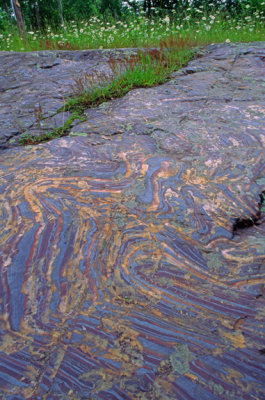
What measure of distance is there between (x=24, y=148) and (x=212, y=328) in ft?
6.14

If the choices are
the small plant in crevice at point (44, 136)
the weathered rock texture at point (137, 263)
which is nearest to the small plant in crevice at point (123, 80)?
the small plant in crevice at point (44, 136)

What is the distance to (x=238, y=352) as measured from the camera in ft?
3.56

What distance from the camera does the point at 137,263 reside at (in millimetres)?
1429

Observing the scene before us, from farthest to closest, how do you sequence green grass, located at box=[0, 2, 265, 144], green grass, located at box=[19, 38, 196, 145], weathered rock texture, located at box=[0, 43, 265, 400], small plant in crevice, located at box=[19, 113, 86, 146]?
green grass, located at box=[0, 2, 265, 144] < green grass, located at box=[19, 38, 196, 145] < small plant in crevice, located at box=[19, 113, 86, 146] < weathered rock texture, located at box=[0, 43, 265, 400]

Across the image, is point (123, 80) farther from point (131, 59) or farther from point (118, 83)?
point (131, 59)

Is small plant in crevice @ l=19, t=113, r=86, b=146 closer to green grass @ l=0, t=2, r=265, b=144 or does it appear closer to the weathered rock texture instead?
green grass @ l=0, t=2, r=265, b=144

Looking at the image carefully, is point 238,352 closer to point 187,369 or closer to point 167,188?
point 187,369

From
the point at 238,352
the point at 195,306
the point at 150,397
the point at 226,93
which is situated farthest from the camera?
the point at 226,93

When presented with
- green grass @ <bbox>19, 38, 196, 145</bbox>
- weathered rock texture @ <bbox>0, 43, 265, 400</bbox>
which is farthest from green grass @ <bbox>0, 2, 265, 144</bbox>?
weathered rock texture @ <bbox>0, 43, 265, 400</bbox>

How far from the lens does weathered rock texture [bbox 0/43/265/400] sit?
3.45ft

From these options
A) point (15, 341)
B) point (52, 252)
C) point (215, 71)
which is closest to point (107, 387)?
point (15, 341)

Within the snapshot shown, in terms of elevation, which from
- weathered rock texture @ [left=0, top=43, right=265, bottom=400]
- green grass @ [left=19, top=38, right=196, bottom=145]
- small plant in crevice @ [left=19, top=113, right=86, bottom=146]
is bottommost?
weathered rock texture @ [left=0, top=43, right=265, bottom=400]

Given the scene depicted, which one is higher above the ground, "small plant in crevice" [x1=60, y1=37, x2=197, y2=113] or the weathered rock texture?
"small plant in crevice" [x1=60, y1=37, x2=197, y2=113]

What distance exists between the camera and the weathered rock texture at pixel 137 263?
1.05 m
